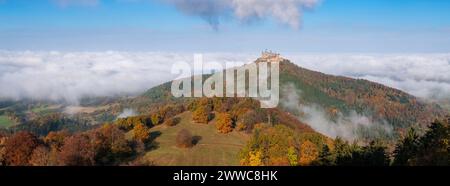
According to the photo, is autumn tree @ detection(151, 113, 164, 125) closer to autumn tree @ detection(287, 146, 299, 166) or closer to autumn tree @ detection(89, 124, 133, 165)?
autumn tree @ detection(89, 124, 133, 165)

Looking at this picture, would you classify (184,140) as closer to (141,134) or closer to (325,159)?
(141,134)

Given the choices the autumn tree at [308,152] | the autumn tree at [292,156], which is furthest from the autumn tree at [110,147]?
the autumn tree at [308,152]

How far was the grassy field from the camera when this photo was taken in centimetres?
11444

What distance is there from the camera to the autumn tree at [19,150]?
87250 mm

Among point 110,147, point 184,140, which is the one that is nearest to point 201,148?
point 184,140

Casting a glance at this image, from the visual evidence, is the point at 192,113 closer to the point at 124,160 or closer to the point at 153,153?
the point at 153,153

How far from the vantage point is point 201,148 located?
127438mm

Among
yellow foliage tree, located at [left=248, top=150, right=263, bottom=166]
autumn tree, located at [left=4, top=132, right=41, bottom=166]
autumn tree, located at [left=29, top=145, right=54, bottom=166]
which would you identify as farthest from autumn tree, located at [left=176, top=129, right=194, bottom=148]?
autumn tree, located at [left=29, top=145, right=54, bottom=166]

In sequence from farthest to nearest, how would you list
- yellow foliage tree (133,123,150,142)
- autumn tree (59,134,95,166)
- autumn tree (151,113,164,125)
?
autumn tree (151,113,164,125)
yellow foliage tree (133,123,150,142)
autumn tree (59,134,95,166)

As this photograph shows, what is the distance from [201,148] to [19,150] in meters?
53.9

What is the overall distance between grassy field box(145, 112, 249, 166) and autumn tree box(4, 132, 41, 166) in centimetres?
3034

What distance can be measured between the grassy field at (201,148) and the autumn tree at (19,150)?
3034cm

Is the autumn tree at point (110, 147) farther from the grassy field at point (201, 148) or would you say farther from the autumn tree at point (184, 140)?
the autumn tree at point (184, 140)
